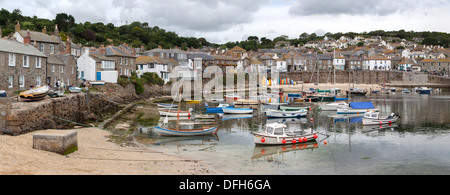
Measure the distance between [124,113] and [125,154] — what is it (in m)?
21.3

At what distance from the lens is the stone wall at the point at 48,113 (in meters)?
21.0

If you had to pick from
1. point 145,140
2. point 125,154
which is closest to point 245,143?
point 145,140

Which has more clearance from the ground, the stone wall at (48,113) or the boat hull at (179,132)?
the stone wall at (48,113)

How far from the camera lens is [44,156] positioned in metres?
16.4

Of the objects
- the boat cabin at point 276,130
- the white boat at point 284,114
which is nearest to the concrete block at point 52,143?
the boat cabin at point 276,130

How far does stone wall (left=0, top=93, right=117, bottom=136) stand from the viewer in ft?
68.8

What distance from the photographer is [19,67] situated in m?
32.6

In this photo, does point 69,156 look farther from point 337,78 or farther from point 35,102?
point 337,78

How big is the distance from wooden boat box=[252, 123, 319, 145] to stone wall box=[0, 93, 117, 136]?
1545 centimetres

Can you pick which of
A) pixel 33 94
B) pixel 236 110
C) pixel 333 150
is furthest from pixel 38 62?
pixel 333 150

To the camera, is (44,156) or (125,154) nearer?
(44,156)

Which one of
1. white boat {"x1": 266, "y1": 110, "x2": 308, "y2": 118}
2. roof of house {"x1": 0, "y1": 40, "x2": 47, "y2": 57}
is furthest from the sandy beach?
white boat {"x1": 266, "y1": 110, "x2": 308, "y2": 118}

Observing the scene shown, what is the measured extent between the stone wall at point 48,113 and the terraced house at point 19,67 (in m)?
4.94

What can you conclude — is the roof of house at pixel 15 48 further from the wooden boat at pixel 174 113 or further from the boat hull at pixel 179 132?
the boat hull at pixel 179 132
